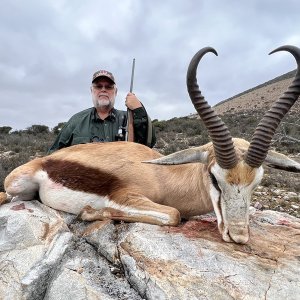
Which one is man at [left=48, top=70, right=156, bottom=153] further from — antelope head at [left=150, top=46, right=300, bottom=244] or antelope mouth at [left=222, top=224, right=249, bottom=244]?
antelope mouth at [left=222, top=224, right=249, bottom=244]

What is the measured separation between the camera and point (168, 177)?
197 inches

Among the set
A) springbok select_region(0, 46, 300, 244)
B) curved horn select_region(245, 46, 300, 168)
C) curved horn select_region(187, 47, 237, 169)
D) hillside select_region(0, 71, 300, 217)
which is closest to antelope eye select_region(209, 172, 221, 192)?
springbok select_region(0, 46, 300, 244)

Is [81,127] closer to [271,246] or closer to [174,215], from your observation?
[174,215]

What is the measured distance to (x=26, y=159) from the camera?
51.6 feet

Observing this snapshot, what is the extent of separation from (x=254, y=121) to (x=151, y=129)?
27.3m

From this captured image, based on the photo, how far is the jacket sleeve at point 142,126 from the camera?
735cm

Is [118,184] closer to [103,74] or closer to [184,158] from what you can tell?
[184,158]

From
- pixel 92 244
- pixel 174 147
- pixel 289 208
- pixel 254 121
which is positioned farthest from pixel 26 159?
pixel 254 121

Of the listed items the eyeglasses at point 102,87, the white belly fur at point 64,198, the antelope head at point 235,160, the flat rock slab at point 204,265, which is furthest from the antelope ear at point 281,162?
the eyeglasses at point 102,87

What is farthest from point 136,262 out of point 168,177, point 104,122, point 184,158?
point 104,122

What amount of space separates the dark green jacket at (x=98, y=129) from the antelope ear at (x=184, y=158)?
2.89m

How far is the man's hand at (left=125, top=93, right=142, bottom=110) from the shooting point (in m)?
7.30

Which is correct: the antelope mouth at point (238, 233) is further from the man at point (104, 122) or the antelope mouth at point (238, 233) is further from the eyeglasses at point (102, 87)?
the eyeglasses at point (102, 87)

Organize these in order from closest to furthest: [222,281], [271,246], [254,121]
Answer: [222,281] < [271,246] < [254,121]
